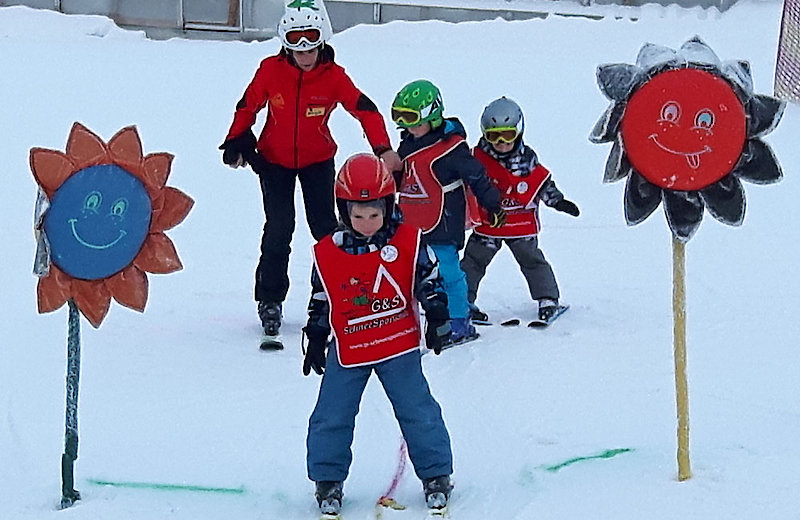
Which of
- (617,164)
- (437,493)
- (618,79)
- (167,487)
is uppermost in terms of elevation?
(618,79)

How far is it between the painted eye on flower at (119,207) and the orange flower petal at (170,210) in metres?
0.11

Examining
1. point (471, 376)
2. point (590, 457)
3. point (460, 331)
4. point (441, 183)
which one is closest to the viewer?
point (590, 457)

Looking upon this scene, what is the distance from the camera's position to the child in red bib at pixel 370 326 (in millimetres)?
4344

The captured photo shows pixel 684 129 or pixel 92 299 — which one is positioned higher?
pixel 684 129

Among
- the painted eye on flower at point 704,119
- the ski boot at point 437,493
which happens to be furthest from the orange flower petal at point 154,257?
the painted eye on flower at point 704,119

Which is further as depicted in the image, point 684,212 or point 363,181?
point 684,212

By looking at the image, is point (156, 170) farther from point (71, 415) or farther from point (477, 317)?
point (477, 317)

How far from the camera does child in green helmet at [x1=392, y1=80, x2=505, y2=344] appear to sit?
623 cm

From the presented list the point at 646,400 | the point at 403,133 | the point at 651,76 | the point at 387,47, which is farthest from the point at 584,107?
the point at 651,76

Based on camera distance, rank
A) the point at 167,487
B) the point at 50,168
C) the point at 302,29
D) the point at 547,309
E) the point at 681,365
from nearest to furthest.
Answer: the point at 50,168 < the point at 681,365 < the point at 167,487 < the point at 302,29 < the point at 547,309

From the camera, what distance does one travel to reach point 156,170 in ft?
14.5

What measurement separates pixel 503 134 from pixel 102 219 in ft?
9.12

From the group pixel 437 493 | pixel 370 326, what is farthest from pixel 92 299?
pixel 437 493

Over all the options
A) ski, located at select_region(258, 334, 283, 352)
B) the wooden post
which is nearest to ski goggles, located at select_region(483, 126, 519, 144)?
ski, located at select_region(258, 334, 283, 352)
